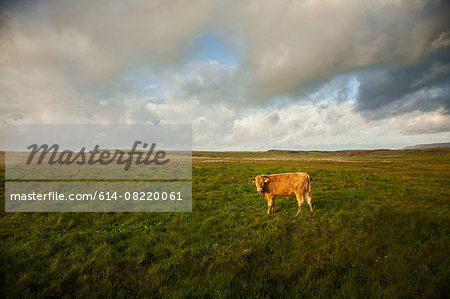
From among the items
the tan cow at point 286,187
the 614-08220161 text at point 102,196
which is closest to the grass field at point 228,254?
the tan cow at point 286,187

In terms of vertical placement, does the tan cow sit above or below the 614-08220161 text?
above

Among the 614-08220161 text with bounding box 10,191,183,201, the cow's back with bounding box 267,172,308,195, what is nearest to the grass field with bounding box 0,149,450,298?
the cow's back with bounding box 267,172,308,195

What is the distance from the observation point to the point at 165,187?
1591 centimetres

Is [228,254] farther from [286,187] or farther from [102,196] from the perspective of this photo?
[102,196]

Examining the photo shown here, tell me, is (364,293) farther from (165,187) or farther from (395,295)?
(165,187)

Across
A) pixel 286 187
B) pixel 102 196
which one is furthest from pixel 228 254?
pixel 102 196

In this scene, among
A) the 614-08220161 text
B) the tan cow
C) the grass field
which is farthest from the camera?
the 614-08220161 text

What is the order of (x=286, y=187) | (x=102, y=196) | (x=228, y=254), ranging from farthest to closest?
(x=102, y=196) < (x=286, y=187) < (x=228, y=254)

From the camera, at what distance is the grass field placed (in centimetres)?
452

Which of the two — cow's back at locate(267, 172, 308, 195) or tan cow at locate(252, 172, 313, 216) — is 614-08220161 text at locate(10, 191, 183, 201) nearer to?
tan cow at locate(252, 172, 313, 216)

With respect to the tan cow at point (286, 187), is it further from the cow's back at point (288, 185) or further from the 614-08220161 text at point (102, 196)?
the 614-08220161 text at point (102, 196)

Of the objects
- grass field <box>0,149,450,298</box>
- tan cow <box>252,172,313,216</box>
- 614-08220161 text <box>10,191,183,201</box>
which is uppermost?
tan cow <box>252,172,313,216</box>

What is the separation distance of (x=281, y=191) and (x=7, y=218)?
1392 cm

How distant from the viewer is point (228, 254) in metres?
6.03
